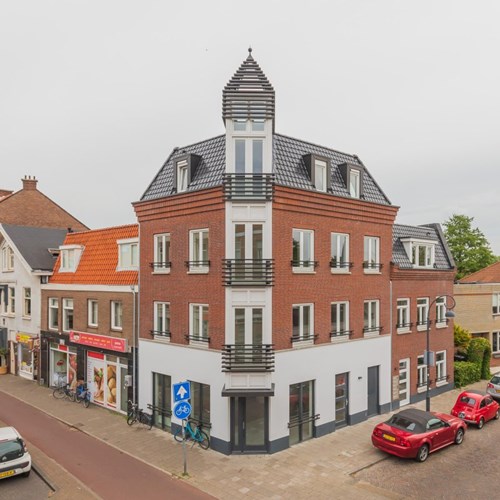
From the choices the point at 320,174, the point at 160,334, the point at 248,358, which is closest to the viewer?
the point at 248,358

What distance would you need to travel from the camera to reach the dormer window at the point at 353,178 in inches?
796

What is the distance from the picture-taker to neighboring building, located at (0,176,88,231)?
38719mm

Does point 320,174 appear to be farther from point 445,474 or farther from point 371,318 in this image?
A: point 445,474

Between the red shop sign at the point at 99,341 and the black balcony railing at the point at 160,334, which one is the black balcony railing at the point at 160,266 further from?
the red shop sign at the point at 99,341

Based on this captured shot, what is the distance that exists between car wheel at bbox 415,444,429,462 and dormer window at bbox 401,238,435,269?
1082cm

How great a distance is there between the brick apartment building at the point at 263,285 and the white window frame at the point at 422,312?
2.51 meters

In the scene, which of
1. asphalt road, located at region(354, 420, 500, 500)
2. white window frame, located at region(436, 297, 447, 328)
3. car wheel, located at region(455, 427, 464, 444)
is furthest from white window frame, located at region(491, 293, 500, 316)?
car wheel, located at region(455, 427, 464, 444)

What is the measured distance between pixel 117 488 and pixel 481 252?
51.2 m

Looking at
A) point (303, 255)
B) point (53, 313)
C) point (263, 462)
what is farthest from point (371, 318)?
point (53, 313)

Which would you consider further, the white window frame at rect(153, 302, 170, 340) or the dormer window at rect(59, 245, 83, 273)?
the dormer window at rect(59, 245, 83, 273)

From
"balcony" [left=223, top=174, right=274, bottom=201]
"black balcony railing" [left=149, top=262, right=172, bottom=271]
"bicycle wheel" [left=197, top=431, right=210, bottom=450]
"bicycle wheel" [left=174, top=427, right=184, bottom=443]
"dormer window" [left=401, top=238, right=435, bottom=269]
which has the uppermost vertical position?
"balcony" [left=223, top=174, right=274, bottom=201]

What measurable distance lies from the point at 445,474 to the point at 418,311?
33.8 ft

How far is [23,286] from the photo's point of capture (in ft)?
93.8

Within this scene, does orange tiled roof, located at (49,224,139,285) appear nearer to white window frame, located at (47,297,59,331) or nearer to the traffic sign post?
white window frame, located at (47,297,59,331)
